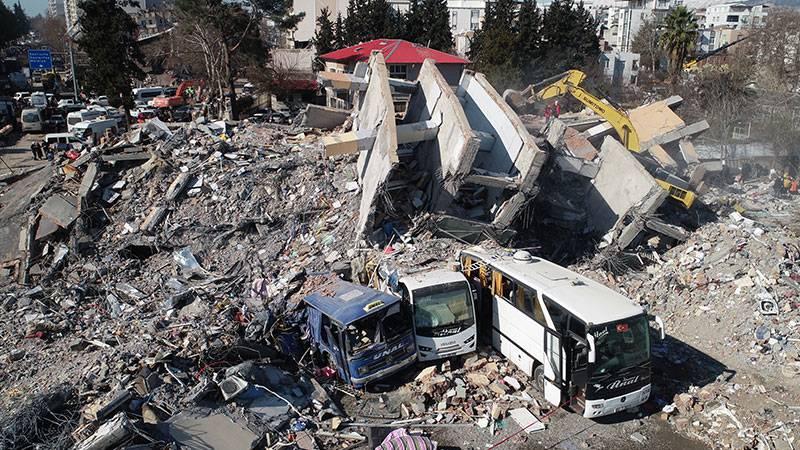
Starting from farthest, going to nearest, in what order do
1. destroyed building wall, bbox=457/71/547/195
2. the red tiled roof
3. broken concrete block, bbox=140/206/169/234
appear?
the red tiled roof < broken concrete block, bbox=140/206/169/234 < destroyed building wall, bbox=457/71/547/195

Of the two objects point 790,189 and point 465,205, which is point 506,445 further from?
point 790,189

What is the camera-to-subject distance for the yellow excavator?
43.0 ft

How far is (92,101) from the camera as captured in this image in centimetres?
3772

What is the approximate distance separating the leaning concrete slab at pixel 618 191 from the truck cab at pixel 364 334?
6082mm

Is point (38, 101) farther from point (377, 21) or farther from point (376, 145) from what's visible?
point (376, 145)

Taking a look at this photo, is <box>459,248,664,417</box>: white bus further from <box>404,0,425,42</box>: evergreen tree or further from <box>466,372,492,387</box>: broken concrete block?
<box>404,0,425,42</box>: evergreen tree

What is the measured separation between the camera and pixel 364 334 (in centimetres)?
862

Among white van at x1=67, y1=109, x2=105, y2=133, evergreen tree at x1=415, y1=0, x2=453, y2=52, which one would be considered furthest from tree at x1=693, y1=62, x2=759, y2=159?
white van at x1=67, y1=109, x2=105, y2=133

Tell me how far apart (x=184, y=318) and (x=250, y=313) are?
120 cm

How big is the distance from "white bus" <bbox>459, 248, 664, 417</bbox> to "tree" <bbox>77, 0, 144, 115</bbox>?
2572 centimetres

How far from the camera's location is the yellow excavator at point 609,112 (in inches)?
516

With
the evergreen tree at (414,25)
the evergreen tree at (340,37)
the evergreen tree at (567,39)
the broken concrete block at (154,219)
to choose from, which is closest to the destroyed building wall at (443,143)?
the broken concrete block at (154,219)

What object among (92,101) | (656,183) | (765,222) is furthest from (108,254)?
(92,101)

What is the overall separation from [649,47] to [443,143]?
141ft
